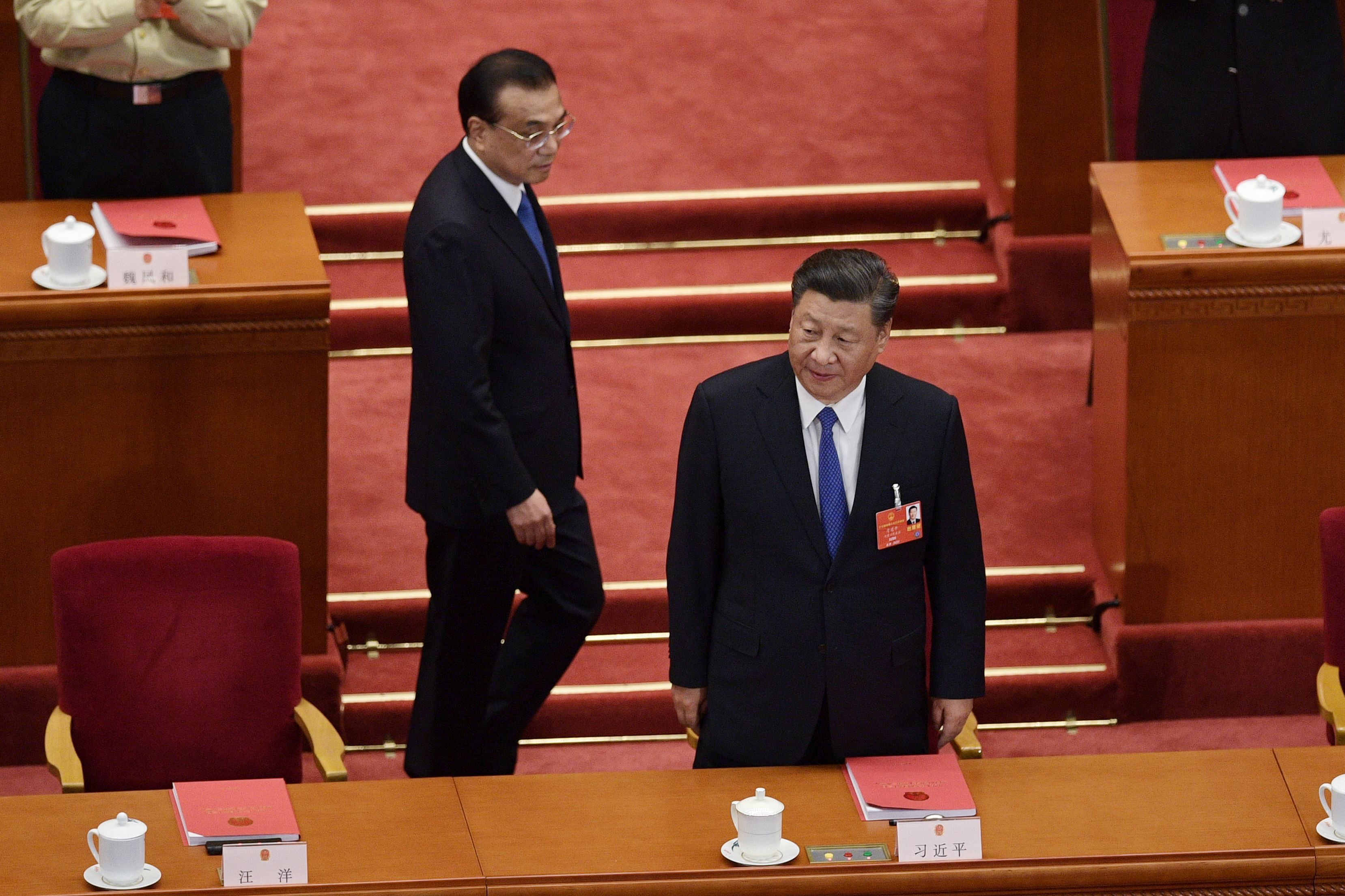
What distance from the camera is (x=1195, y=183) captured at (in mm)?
4746

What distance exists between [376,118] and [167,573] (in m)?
2.70

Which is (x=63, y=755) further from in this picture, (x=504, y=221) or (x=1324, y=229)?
(x=1324, y=229)

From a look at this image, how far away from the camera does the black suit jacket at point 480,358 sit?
12.6 feet

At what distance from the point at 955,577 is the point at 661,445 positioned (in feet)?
6.33

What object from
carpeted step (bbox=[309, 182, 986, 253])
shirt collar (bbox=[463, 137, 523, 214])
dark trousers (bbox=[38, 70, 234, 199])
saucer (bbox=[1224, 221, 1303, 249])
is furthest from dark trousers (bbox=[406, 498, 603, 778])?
carpeted step (bbox=[309, 182, 986, 253])

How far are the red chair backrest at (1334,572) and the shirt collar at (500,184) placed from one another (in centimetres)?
149

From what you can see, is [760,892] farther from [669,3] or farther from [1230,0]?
[669,3]

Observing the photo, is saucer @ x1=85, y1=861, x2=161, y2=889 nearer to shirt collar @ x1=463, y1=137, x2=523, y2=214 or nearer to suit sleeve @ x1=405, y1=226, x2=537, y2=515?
suit sleeve @ x1=405, y1=226, x2=537, y2=515

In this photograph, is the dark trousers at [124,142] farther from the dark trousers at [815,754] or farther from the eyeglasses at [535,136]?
the dark trousers at [815,754]

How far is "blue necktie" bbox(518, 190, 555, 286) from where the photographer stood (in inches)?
156

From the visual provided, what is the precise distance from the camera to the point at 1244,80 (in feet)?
15.9

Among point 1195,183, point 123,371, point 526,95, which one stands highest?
point 526,95

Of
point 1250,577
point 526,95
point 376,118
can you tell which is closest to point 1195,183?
point 1250,577

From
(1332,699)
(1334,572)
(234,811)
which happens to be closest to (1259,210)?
(1334,572)
